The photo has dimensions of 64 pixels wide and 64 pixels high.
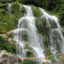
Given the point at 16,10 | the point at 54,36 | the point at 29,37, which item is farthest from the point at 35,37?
the point at 16,10

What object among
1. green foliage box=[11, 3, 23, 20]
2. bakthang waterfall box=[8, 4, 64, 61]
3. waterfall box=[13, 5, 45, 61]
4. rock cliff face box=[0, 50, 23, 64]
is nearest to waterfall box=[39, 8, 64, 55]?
bakthang waterfall box=[8, 4, 64, 61]

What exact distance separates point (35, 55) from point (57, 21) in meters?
6.26

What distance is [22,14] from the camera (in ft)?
63.3

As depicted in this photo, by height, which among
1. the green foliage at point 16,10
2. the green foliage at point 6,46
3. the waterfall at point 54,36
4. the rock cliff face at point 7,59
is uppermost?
the green foliage at point 16,10

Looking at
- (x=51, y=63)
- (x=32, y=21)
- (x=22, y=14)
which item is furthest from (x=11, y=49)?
(x=22, y=14)

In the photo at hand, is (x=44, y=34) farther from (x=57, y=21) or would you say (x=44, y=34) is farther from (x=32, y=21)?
(x=57, y=21)

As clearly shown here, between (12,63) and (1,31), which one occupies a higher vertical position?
(1,31)

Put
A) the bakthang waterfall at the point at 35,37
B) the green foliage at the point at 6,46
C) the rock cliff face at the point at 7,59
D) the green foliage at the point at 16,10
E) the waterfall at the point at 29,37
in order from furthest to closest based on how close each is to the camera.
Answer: the green foliage at the point at 16,10 < the bakthang waterfall at the point at 35,37 < the waterfall at the point at 29,37 < the green foliage at the point at 6,46 < the rock cliff face at the point at 7,59

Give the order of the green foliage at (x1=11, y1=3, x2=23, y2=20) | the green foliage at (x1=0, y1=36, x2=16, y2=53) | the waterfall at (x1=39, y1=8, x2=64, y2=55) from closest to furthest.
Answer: the green foliage at (x1=0, y1=36, x2=16, y2=53) → the waterfall at (x1=39, y1=8, x2=64, y2=55) → the green foliage at (x1=11, y1=3, x2=23, y2=20)

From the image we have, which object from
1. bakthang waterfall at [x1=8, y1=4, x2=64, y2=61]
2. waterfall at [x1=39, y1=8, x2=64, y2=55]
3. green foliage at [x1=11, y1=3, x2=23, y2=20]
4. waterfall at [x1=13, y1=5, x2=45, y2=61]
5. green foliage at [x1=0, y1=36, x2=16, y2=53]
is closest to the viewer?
green foliage at [x1=0, y1=36, x2=16, y2=53]

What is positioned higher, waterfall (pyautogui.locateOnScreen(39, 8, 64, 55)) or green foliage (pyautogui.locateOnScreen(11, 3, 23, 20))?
green foliage (pyautogui.locateOnScreen(11, 3, 23, 20))

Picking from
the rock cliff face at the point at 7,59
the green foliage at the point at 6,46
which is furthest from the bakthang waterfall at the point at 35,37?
the rock cliff face at the point at 7,59

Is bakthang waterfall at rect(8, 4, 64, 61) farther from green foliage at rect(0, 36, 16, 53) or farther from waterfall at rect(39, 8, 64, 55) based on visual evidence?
green foliage at rect(0, 36, 16, 53)

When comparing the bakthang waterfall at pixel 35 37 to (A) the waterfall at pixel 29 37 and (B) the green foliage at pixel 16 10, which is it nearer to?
(A) the waterfall at pixel 29 37
